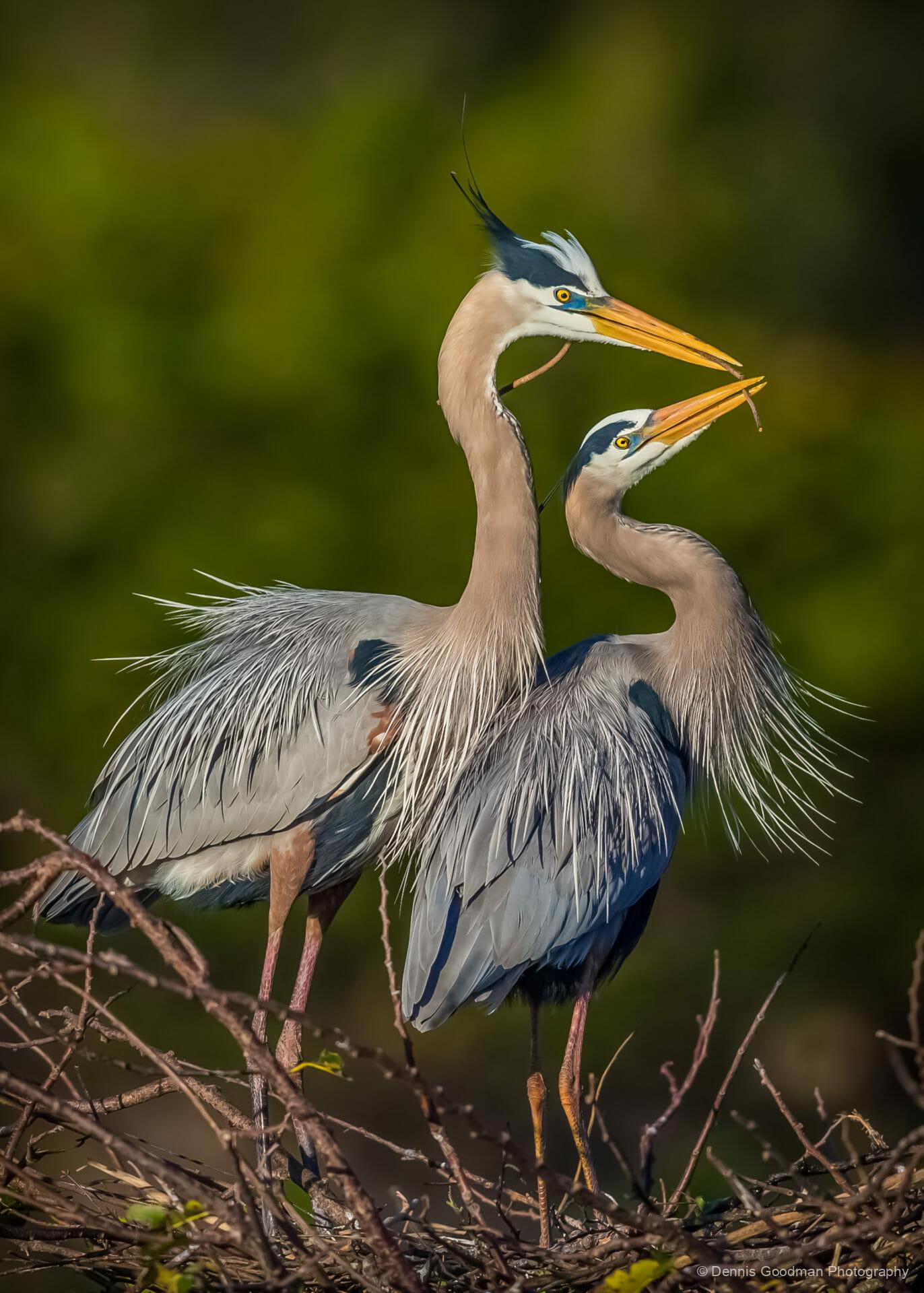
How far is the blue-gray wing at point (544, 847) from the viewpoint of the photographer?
8.22 ft

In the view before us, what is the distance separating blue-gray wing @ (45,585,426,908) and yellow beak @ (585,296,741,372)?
2.11ft

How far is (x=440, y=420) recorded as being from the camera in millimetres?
5203

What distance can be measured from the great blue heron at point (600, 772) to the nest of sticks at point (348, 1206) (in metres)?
0.38

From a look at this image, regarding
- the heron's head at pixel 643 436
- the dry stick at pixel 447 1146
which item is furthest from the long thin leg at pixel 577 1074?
the heron's head at pixel 643 436

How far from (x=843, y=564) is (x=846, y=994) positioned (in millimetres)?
1591

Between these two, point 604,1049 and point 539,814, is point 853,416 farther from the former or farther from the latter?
point 539,814

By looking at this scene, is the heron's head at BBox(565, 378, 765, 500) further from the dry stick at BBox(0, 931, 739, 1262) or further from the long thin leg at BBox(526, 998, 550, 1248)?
the dry stick at BBox(0, 931, 739, 1262)

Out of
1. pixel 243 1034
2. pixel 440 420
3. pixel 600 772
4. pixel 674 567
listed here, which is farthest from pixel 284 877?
pixel 440 420

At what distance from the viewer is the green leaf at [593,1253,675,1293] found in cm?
163

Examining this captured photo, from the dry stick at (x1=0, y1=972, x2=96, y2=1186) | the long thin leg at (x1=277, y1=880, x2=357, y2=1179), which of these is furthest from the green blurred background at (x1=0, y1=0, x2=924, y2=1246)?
the dry stick at (x1=0, y1=972, x2=96, y2=1186)

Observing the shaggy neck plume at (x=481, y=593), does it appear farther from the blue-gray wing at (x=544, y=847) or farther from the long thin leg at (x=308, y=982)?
the long thin leg at (x=308, y=982)

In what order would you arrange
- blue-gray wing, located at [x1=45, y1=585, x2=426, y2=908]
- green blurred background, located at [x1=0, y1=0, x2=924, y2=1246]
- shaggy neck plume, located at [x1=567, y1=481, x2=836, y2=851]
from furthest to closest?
green blurred background, located at [x1=0, y1=0, x2=924, y2=1246]
shaggy neck plume, located at [x1=567, y1=481, x2=836, y2=851]
blue-gray wing, located at [x1=45, y1=585, x2=426, y2=908]

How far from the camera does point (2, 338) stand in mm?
5395

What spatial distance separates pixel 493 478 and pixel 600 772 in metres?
0.54
